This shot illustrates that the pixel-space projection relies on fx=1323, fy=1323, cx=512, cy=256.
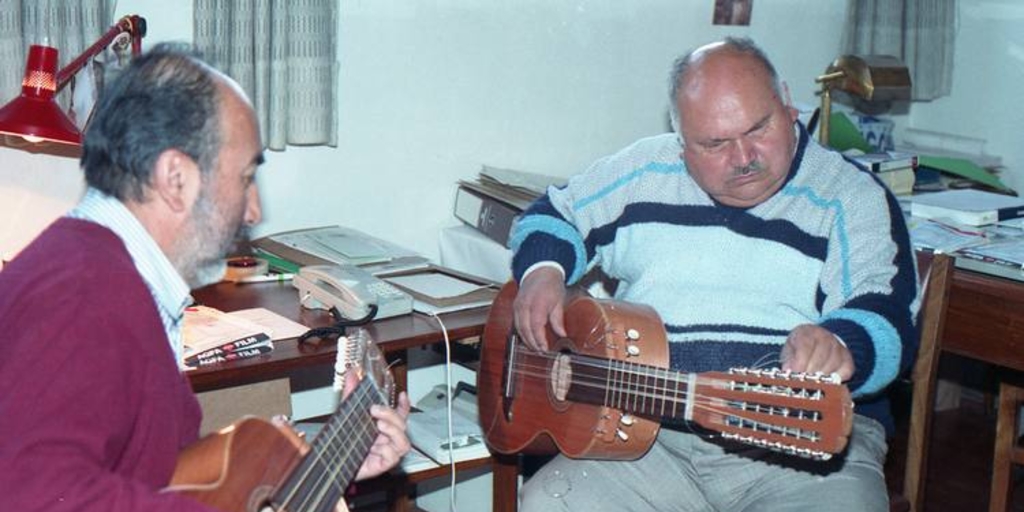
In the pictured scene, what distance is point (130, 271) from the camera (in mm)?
1499

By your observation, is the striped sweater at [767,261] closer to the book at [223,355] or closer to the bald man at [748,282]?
the bald man at [748,282]

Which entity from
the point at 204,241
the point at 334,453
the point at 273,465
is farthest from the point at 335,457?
the point at 204,241

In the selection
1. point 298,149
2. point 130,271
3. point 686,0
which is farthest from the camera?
point 686,0

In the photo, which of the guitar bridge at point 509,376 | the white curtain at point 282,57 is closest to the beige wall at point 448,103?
the white curtain at point 282,57

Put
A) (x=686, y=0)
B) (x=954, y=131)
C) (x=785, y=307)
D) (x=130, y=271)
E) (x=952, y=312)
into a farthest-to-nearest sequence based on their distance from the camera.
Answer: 1. (x=954, y=131)
2. (x=686, y=0)
3. (x=952, y=312)
4. (x=785, y=307)
5. (x=130, y=271)

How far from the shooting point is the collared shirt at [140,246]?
156 centimetres

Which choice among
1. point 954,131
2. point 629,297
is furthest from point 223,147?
point 954,131

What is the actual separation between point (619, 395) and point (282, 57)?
1305 mm

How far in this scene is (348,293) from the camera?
8.53 ft

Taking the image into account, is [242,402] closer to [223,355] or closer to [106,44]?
[223,355]

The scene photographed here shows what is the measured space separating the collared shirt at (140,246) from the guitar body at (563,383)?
0.84 m

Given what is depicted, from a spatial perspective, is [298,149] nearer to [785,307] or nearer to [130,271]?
[785,307]

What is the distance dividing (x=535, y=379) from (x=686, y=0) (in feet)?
5.76

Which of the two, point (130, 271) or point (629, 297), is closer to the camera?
point (130, 271)
